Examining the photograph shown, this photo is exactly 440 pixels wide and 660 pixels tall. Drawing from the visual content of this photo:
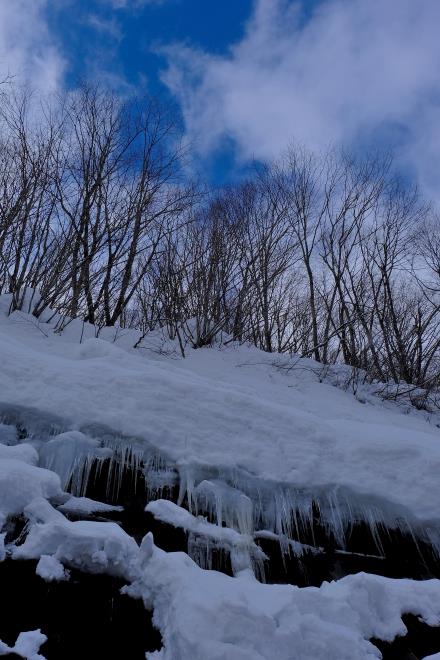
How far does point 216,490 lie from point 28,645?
4.65 feet

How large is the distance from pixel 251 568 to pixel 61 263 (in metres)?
5.83

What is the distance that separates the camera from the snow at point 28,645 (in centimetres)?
151

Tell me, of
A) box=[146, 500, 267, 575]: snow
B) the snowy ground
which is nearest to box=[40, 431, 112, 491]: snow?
the snowy ground

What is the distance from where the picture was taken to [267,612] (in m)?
1.72

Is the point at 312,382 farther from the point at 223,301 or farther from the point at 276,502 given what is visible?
the point at 276,502

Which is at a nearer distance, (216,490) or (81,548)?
(81,548)

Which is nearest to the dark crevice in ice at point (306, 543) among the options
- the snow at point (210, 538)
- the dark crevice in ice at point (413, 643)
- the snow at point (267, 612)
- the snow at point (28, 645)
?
the snow at point (210, 538)

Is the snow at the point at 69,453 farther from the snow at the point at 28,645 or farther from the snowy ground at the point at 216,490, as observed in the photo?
the snow at the point at 28,645

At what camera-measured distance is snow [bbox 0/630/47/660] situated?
151cm

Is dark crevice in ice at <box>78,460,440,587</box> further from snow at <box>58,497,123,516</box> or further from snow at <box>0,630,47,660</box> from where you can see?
snow at <box>0,630,47,660</box>

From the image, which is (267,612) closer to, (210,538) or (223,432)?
(210,538)

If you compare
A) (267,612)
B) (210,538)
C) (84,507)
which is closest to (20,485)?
(84,507)

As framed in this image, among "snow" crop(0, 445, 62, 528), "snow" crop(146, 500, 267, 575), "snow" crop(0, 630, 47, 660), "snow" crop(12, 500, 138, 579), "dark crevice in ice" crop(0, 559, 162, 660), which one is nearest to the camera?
"snow" crop(0, 630, 47, 660)

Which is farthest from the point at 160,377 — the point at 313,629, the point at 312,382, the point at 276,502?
the point at 312,382
